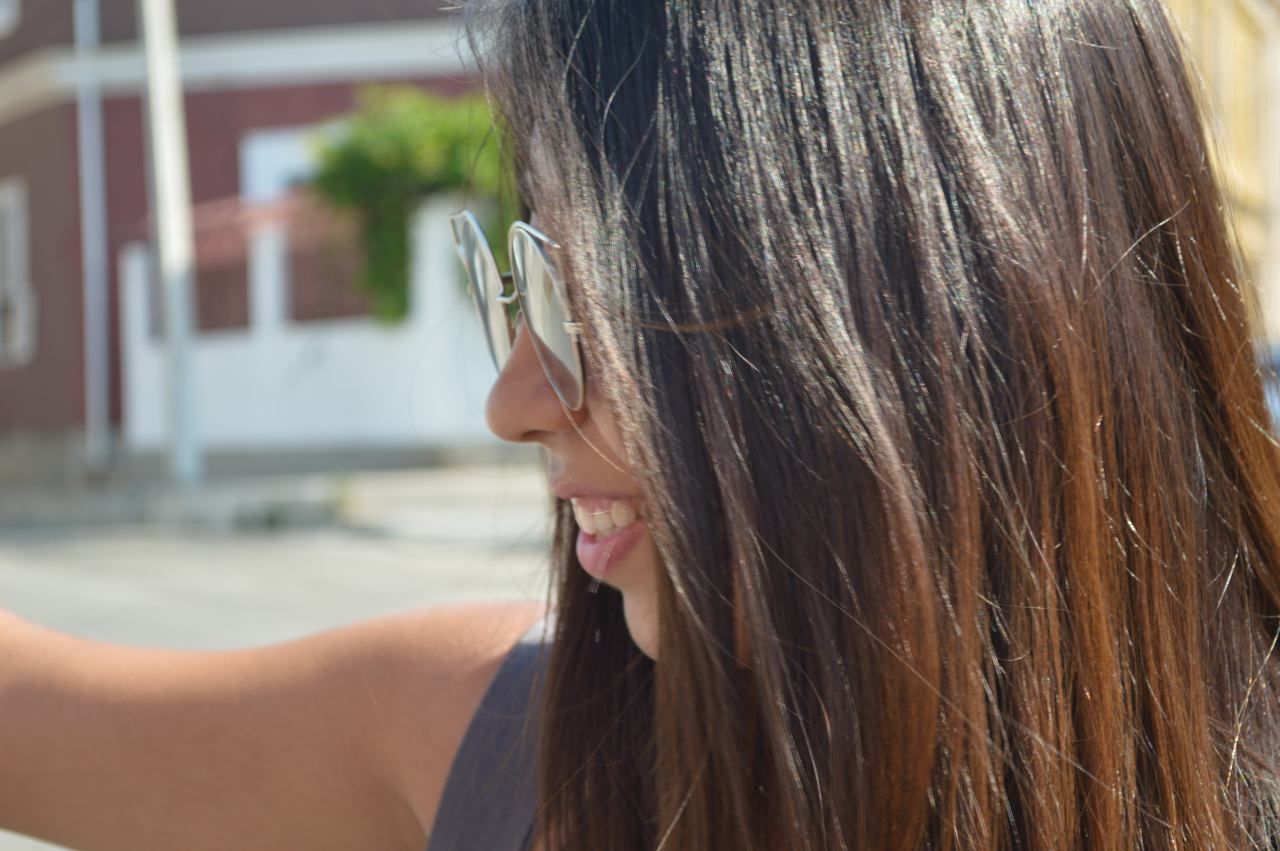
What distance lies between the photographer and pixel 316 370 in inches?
511

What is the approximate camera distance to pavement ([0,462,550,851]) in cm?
584

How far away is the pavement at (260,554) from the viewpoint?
584 cm

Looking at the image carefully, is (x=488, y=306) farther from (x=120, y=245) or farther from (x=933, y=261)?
(x=120, y=245)

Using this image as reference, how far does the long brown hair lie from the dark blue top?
17 centimetres

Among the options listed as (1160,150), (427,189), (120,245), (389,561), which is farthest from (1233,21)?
(1160,150)

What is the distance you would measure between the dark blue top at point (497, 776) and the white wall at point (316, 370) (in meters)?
10.3

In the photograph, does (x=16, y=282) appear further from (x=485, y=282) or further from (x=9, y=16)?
(x=485, y=282)

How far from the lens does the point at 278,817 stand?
118cm

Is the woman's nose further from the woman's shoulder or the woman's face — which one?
the woman's shoulder

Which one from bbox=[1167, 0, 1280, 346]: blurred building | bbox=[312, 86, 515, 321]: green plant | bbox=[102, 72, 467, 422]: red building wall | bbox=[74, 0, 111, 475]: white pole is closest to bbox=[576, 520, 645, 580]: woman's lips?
bbox=[312, 86, 515, 321]: green plant

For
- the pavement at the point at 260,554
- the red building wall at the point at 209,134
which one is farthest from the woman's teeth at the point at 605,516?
the red building wall at the point at 209,134

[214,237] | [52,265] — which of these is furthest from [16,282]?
[214,237]

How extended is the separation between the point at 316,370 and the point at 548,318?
12434 mm

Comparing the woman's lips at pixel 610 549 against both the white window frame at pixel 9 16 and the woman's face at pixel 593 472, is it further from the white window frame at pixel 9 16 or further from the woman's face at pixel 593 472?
the white window frame at pixel 9 16
